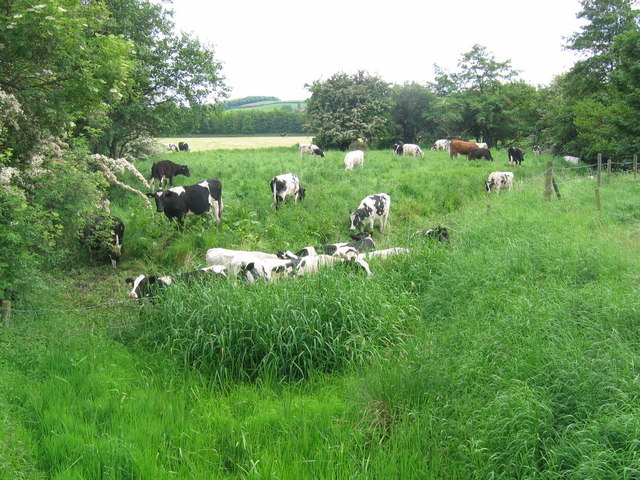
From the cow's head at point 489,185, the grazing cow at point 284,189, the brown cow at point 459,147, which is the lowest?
the cow's head at point 489,185

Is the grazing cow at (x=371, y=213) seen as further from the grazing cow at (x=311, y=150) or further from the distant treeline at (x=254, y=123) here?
the distant treeline at (x=254, y=123)

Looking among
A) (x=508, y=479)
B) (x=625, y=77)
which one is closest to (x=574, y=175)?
(x=625, y=77)

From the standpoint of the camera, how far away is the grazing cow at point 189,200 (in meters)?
12.1

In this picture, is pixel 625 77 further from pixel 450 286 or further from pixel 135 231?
pixel 135 231

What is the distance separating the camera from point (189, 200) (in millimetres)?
12344

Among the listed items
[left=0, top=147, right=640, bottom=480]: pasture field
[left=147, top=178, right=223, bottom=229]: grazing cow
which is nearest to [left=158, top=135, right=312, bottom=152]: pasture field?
[left=147, top=178, right=223, bottom=229]: grazing cow

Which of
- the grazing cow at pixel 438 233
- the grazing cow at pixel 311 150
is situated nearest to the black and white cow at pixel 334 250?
the grazing cow at pixel 438 233

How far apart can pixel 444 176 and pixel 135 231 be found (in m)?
11.9

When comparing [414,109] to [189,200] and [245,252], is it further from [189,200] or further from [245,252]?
[245,252]

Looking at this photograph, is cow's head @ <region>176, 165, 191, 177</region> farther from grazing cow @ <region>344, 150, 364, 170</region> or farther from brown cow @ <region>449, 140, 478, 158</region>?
brown cow @ <region>449, 140, 478, 158</region>

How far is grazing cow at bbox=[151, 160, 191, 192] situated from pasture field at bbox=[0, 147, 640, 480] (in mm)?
9146

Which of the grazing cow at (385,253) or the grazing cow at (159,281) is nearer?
the grazing cow at (159,281)

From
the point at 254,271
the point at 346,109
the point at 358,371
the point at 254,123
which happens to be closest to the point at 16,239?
the point at 254,271

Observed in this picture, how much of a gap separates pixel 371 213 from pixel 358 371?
8.18 meters
